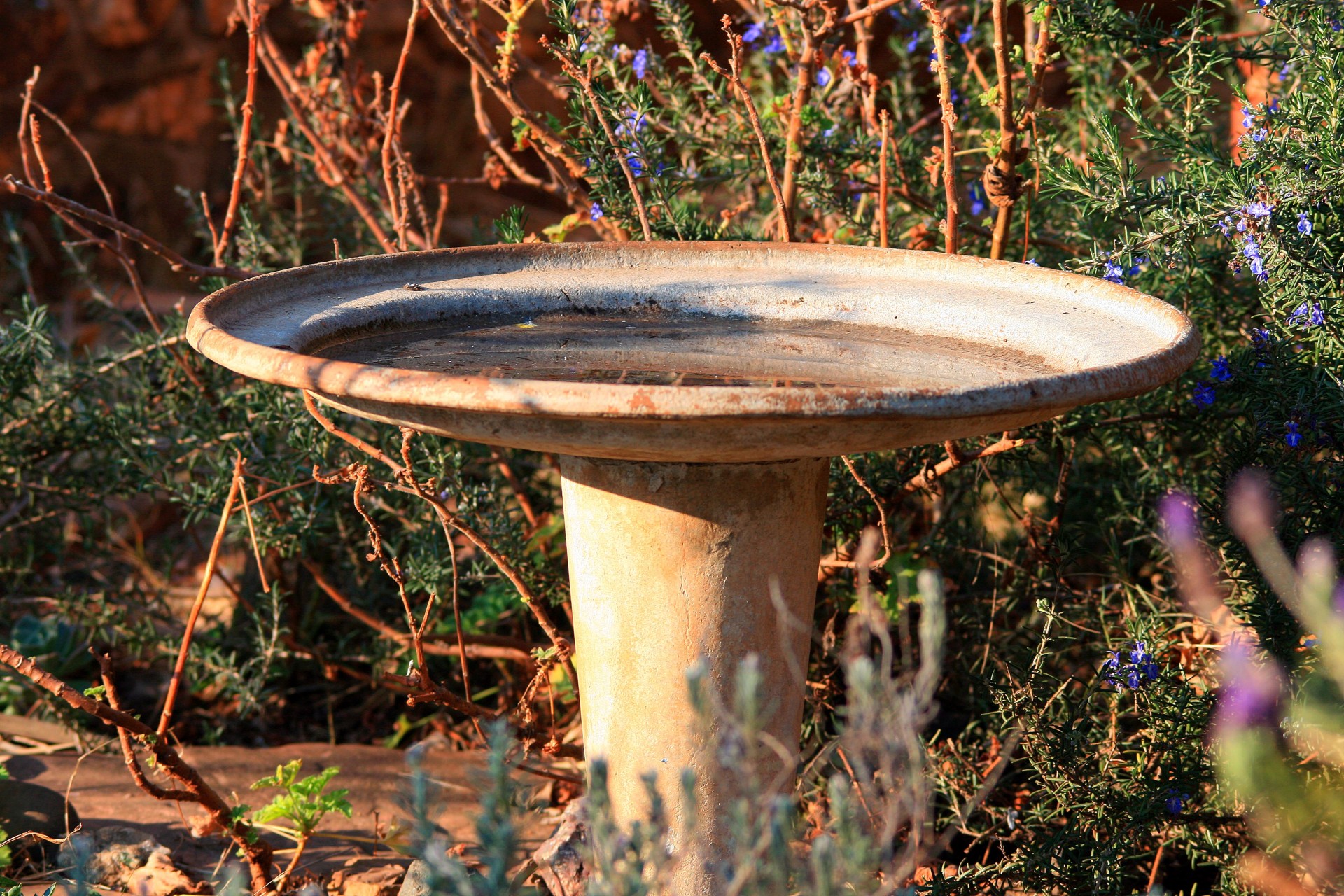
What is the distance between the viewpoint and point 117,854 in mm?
2430

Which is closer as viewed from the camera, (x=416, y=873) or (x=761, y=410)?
Answer: (x=761, y=410)

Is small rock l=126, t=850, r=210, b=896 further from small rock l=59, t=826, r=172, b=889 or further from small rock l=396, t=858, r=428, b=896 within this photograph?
small rock l=396, t=858, r=428, b=896

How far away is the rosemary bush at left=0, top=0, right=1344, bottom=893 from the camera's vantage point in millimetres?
2297

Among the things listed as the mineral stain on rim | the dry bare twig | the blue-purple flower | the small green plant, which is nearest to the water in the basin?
the mineral stain on rim

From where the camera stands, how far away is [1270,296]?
2.35m

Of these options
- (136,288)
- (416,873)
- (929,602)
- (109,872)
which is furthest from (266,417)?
(929,602)

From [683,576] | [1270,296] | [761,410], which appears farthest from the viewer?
[1270,296]

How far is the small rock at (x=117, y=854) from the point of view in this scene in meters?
2.38

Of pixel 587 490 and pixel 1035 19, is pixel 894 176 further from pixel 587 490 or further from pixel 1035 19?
pixel 587 490

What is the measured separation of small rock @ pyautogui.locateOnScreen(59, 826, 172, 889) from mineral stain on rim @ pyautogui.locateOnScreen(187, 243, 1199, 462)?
1201mm

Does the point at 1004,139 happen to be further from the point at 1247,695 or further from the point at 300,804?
the point at 300,804

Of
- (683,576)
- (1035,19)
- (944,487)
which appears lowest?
(944,487)

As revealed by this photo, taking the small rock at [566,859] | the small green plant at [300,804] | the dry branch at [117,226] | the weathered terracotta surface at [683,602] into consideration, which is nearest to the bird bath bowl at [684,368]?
the weathered terracotta surface at [683,602]

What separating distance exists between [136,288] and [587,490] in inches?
69.2
